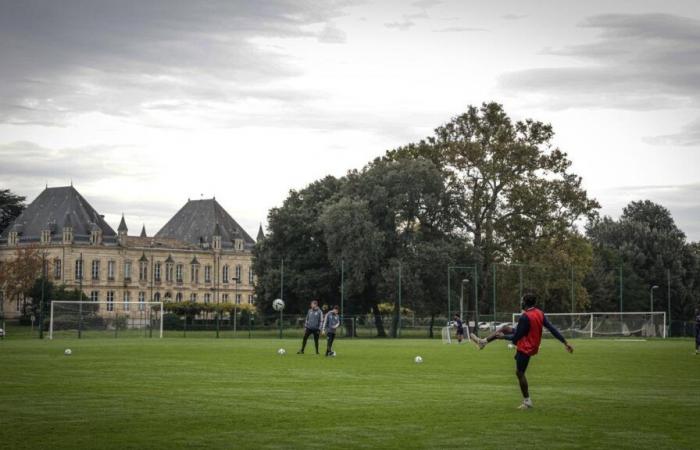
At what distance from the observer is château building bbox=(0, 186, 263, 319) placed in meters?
150

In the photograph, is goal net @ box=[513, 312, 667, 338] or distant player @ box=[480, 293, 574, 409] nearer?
distant player @ box=[480, 293, 574, 409]

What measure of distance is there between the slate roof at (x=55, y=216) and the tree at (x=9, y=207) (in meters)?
4.21

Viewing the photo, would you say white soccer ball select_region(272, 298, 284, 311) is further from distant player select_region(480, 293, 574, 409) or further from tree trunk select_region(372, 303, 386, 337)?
distant player select_region(480, 293, 574, 409)

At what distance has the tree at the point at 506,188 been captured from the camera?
3292 inches

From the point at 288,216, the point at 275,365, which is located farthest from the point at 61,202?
the point at 275,365

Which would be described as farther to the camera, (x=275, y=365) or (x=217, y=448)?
(x=275, y=365)

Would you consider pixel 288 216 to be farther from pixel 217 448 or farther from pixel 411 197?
pixel 217 448

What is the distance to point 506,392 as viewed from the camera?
21.8 m

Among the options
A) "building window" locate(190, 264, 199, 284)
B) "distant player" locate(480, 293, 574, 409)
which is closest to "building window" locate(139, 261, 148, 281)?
"building window" locate(190, 264, 199, 284)

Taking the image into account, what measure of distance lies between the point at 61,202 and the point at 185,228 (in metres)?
24.4

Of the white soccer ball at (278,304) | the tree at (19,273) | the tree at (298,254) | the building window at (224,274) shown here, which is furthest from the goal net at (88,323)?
the building window at (224,274)

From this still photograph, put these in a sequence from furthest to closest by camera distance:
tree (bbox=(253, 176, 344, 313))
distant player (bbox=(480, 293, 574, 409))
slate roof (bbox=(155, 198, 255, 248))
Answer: slate roof (bbox=(155, 198, 255, 248)) < tree (bbox=(253, 176, 344, 313)) < distant player (bbox=(480, 293, 574, 409))

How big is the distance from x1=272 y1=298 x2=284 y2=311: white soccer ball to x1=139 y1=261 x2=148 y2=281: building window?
7603cm

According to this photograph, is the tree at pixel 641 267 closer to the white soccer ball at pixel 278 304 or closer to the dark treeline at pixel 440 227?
the dark treeline at pixel 440 227
